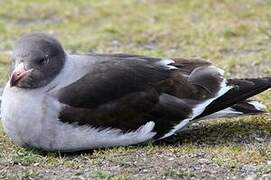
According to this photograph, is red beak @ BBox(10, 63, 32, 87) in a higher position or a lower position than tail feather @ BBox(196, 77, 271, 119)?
higher

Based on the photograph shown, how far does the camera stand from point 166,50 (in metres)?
10.1

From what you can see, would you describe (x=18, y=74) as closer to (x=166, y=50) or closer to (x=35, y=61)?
(x=35, y=61)

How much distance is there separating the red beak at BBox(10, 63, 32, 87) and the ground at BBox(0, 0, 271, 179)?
21.4 inches

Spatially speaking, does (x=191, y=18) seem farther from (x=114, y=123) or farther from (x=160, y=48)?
(x=114, y=123)

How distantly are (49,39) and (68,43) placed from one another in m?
3.90

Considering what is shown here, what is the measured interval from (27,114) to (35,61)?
43 centimetres

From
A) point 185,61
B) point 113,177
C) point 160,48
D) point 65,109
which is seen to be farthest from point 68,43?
point 113,177

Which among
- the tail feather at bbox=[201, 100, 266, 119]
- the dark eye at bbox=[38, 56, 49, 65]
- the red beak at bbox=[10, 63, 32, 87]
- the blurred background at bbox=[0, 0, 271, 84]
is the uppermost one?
the dark eye at bbox=[38, 56, 49, 65]

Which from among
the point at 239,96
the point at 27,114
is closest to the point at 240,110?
the point at 239,96

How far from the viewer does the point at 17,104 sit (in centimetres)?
633

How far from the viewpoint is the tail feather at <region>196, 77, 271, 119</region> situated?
6.81 meters

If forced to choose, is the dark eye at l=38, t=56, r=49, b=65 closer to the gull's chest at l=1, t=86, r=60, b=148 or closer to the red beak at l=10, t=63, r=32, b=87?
the red beak at l=10, t=63, r=32, b=87

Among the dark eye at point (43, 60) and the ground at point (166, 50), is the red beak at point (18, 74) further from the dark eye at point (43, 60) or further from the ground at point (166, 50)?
the ground at point (166, 50)

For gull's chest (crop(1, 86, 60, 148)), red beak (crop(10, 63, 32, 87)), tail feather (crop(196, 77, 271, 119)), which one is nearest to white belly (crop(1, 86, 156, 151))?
gull's chest (crop(1, 86, 60, 148))
